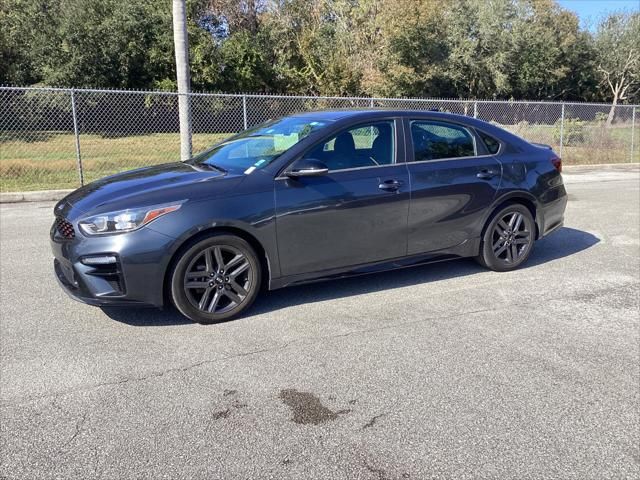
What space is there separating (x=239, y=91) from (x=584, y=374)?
99.1ft

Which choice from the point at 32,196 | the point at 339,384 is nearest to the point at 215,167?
the point at 339,384

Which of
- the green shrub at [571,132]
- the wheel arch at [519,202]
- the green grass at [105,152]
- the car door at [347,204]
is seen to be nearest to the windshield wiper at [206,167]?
the car door at [347,204]

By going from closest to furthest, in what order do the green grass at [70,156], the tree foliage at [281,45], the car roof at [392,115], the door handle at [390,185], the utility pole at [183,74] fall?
the door handle at [390,185] → the car roof at [392,115] → the utility pole at [183,74] → the green grass at [70,156] → the tree foliage at [281,45]

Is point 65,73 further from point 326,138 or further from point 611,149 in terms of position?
point 326,138

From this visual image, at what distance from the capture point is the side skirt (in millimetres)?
4453

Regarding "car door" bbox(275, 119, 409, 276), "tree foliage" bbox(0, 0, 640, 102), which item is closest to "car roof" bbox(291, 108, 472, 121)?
"car door" bbox(275, 119, 409, 276)

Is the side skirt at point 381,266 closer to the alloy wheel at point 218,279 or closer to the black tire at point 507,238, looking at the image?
the black tire at point 507,238

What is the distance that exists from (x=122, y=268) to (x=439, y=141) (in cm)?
305

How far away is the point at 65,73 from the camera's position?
1062 inches

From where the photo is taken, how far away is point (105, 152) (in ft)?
51.8

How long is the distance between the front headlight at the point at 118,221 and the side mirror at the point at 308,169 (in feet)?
3.60

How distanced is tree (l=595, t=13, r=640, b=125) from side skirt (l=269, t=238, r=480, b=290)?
156ft

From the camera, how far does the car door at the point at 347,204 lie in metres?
4.33

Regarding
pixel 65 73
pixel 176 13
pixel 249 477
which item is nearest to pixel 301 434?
pixel 249 477
